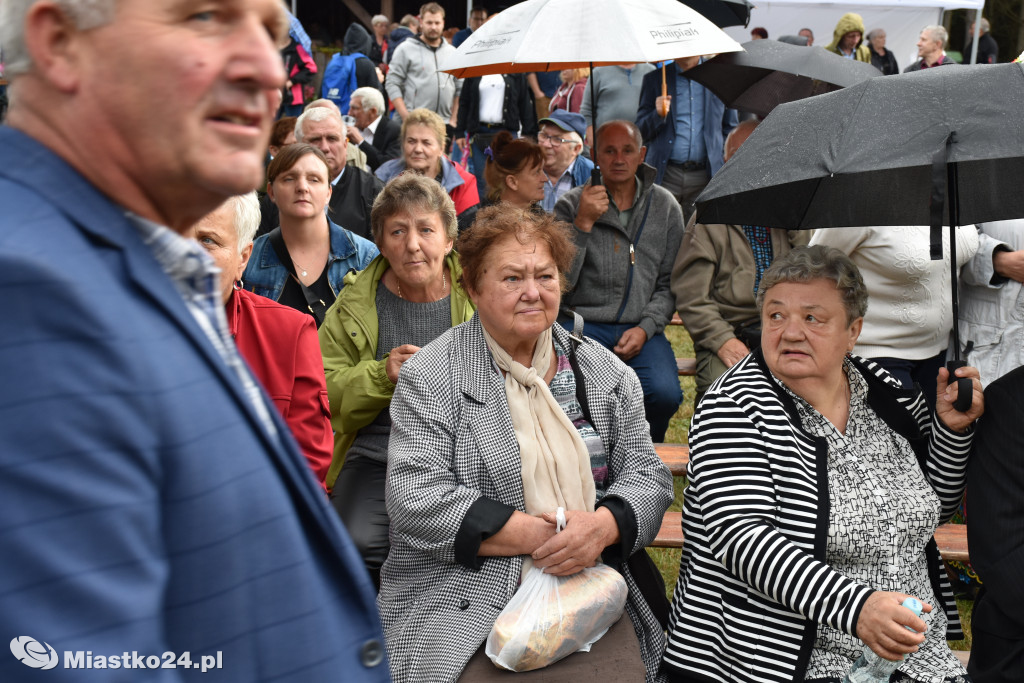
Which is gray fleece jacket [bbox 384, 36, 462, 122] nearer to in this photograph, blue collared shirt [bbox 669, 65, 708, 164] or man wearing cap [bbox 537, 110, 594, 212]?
man wearing cap [bbox 537, 110, 594, 212]

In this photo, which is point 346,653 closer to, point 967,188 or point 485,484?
point 485,484

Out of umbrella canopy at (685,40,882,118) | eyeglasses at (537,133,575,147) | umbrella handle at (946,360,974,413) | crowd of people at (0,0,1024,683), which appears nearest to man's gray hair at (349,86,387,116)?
crowd of people at (0,0,1024,683)

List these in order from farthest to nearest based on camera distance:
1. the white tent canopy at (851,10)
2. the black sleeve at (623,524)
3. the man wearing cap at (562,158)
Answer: the white tent canopy at (851,10), the man wearing cap at (562,158), the black sleeve at (623,524)

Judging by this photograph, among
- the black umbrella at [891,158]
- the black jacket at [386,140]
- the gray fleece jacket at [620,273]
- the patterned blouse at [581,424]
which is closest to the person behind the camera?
the black umbrella at [891,158]

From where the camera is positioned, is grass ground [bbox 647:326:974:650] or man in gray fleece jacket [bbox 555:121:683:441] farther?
man in gray fleece jacket [bbox 555:121:683:441]

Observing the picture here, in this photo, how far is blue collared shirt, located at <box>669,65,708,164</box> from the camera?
23.2 feet

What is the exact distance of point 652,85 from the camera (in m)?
7.20

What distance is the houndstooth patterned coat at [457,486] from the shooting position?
2631 mm

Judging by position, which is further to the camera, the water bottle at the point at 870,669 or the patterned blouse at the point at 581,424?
the patterned blouse at the point at 581,424

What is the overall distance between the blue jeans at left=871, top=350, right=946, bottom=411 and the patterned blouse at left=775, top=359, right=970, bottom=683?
3.72 feet

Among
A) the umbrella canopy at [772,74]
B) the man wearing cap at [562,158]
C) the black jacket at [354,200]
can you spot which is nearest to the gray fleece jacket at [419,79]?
the man wearing cap at [562,158]

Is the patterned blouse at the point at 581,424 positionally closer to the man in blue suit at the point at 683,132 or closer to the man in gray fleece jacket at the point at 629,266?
the man in gray fleece jacket at the point at 629,266

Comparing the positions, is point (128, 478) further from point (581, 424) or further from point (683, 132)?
point (683, 132)

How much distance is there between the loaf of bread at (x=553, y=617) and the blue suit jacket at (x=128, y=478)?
1509mm
